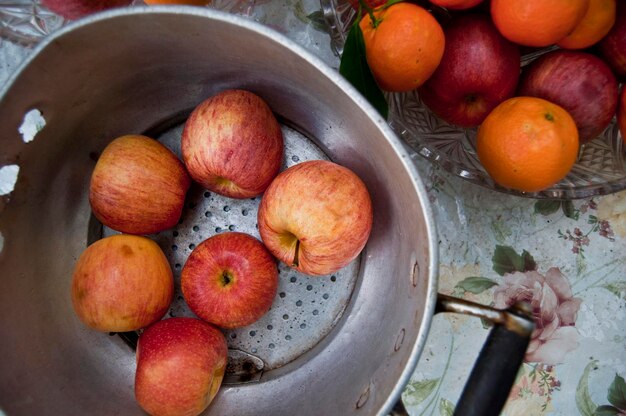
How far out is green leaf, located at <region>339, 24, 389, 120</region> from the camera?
521 mm

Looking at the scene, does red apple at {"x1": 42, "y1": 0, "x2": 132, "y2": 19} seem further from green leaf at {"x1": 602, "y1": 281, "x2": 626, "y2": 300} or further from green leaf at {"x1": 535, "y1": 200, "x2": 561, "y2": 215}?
green leaf at {"x1": 602, "y1": 281, "x2": 626, "y2": 300}

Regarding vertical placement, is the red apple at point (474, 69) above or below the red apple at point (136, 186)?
above

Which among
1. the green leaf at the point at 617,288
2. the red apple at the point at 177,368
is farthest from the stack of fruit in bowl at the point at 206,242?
the green leaf at the point at 617,288

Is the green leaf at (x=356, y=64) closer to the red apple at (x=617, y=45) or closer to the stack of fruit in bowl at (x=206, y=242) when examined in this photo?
the stack of fruit in bowl at (x=206, y=242)

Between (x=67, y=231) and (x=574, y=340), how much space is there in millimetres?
617

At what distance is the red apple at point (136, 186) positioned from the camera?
0.55 m

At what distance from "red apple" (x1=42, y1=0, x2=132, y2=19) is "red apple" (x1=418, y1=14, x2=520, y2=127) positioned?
356 mm

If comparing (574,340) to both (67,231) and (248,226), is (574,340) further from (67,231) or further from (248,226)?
(67,231)

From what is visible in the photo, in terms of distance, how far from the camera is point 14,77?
457 mm

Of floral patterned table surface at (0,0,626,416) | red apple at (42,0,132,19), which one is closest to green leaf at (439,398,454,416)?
floral patterned table surface at (0,0,626,416)

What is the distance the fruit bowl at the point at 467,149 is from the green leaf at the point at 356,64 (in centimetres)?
9

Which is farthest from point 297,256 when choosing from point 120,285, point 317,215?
point 120,285

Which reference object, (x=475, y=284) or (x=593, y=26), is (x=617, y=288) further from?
(x=593, y=26)

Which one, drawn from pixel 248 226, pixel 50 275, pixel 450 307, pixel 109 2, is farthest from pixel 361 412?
pixel 109 2
